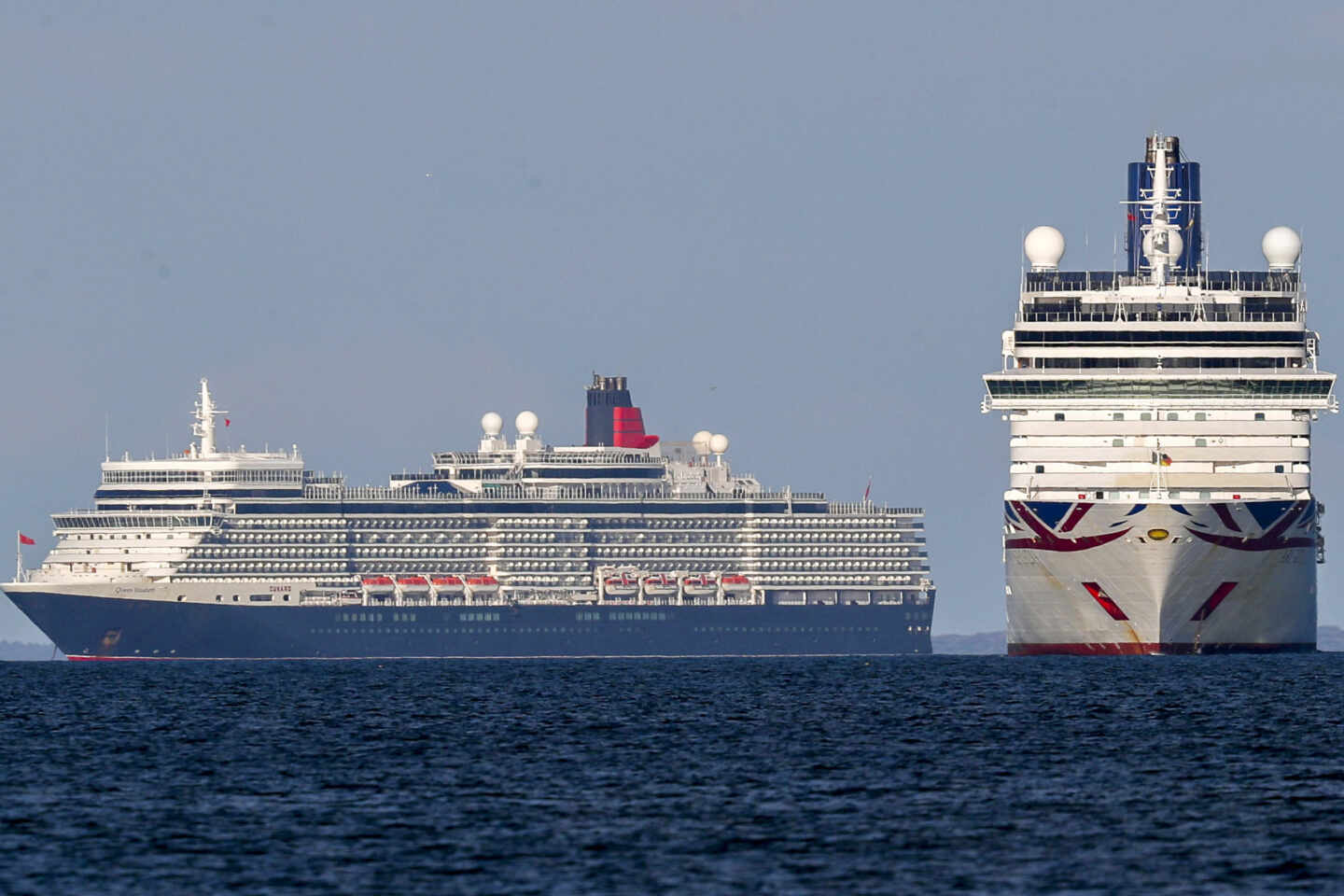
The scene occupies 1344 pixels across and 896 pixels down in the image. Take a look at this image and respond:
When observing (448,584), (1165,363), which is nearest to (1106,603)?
(1165,363)

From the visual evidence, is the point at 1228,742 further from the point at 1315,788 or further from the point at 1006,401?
the point at 1006,401

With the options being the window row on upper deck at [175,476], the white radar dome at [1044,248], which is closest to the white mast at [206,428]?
the window row on upper deck at [175,476]

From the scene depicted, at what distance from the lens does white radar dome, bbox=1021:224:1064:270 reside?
128 metres

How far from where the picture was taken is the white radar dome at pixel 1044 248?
128 meters

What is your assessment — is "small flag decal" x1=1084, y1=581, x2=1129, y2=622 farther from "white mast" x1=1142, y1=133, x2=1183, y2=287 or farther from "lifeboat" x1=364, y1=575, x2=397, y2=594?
"lifeboat" x1=364, y1=575, x2=397, y2=594

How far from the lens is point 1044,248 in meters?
128

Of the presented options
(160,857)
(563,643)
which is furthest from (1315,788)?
(563,643)

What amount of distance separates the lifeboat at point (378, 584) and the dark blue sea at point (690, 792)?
93.3 metres

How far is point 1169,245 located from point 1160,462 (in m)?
12.9

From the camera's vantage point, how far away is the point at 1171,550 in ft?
375

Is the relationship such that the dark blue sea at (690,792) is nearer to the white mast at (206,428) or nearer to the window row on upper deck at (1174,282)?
the window row on upper deck at (1174,282)

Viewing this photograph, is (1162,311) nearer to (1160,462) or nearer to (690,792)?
(1160,462)

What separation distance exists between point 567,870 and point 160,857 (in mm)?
7301

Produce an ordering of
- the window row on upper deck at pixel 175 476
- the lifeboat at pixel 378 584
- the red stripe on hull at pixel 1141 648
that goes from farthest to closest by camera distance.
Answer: the window row on upper deck at pixel 175 476, the lifeboat at pixel 378 584, the red stripe on hull at pixel 1141 648
